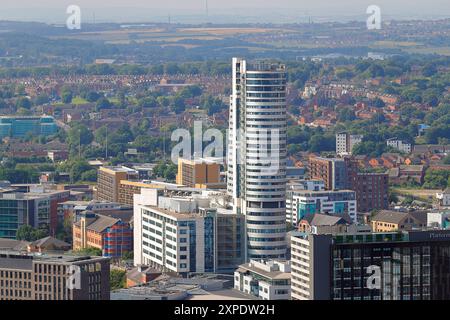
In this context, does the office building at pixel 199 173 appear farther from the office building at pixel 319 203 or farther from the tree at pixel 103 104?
the tree at pixel 103 104

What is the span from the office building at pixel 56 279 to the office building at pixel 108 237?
6595 mm

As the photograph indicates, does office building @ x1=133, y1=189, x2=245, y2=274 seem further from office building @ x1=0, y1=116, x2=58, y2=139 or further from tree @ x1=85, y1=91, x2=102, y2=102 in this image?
tree @ x1=85, y1=91, x2=102, y2=102

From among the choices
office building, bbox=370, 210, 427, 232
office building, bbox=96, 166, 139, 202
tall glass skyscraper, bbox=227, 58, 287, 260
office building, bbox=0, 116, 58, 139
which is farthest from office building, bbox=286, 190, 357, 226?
office building, bbox=0, 116, 58, 139

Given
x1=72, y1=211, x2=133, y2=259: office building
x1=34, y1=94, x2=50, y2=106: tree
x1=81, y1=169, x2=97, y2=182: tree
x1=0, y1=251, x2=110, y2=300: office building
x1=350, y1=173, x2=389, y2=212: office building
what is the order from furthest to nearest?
x1=34, y1=94, x2=50, y2=106: tree < x1=81, y1=169, x2=97, y2=182: tree < x1=350, y1=173, x2=389, y2=212: office building < x1=72, y1=211, x2=133, y2=259: office building < x1=0, y1=251, x2=110, y2=300: office building

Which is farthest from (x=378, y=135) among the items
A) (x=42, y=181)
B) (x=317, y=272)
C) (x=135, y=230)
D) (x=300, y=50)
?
(x=300, y=50)

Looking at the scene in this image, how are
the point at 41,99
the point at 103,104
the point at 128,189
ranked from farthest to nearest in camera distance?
the point at 41,99, the point at 103,104, the point at 128,189

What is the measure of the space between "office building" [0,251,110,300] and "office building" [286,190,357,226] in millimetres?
10932

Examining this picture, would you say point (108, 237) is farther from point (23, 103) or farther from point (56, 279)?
point (23, 103)

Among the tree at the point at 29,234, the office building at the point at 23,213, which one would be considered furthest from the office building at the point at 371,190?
the tree at the point at 29,234

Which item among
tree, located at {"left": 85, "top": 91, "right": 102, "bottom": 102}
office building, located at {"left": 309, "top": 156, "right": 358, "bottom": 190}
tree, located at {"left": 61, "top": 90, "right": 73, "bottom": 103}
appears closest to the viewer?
office building, located at {"left": 309, "top": 156, "right": 358, "bottom": 190}

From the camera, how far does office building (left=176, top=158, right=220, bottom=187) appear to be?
27.0 metres

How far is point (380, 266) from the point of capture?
13.8 metres

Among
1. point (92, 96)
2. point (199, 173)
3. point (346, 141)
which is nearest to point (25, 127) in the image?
point (346, 141)

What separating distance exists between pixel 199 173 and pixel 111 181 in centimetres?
233
